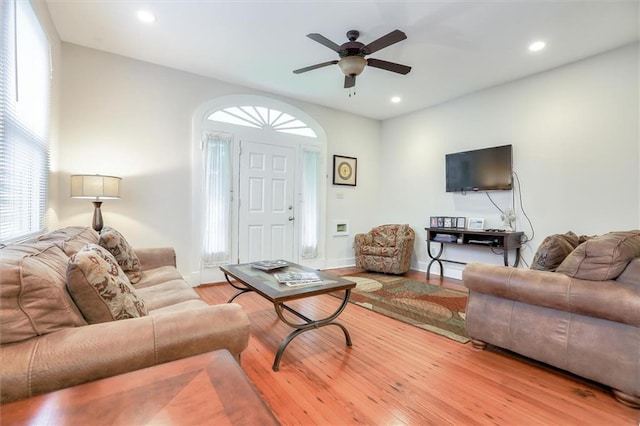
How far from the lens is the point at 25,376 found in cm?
85

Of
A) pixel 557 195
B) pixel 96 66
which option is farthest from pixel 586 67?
pixel 96 66

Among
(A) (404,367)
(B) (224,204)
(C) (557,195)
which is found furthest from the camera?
(B) (224,204)

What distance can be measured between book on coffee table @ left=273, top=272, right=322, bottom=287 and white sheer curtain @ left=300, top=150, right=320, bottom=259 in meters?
2.34

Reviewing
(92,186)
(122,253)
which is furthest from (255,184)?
(122,253)

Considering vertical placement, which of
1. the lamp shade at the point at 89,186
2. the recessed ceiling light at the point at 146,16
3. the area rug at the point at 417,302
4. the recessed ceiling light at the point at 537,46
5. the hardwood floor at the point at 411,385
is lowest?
the hardwood floor at the point at 411,385

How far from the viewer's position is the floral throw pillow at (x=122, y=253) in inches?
88.6

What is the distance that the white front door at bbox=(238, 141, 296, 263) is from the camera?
4.26 metres

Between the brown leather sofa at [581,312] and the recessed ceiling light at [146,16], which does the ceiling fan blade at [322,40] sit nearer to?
the recessed ceiling light at [146,16]

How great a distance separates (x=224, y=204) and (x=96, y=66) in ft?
6.81

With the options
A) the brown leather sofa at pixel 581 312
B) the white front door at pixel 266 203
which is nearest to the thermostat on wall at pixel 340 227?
the white front door at pixel 266 203

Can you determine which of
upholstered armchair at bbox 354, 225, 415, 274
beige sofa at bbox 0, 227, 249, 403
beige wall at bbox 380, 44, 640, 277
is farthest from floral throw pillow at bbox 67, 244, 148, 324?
beige wall at bbox 380, 44, 640, 277

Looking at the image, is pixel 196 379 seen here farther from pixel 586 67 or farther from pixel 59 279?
pixel 586 67

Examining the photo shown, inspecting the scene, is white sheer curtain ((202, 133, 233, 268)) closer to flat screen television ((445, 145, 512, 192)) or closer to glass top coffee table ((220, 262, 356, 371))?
glass top coffee table ((220, 262, 356, 371))

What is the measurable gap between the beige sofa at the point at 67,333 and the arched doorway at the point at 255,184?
2.69 meters
